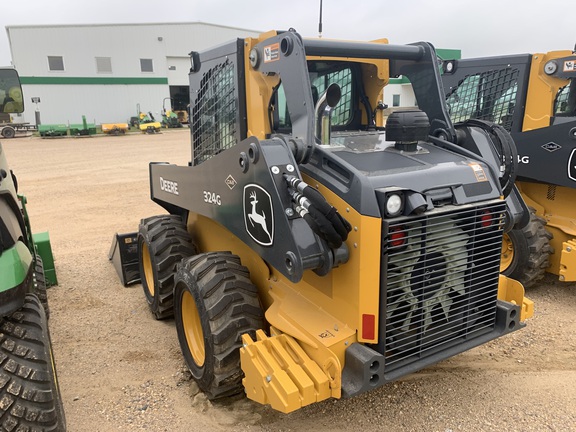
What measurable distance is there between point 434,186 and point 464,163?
1.32 ft

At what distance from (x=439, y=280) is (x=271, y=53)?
5.61ft

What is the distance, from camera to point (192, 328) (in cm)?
353

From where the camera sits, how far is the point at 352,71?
155 inches

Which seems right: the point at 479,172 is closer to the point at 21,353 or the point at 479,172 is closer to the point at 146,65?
the point at 21,353

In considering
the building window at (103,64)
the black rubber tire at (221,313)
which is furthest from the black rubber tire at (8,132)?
the black rubber tire at (221,313)

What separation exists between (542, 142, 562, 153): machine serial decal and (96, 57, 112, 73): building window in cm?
3609

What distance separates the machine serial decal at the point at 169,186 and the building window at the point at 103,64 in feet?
115

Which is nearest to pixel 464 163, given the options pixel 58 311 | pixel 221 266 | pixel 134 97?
pixel 221 266

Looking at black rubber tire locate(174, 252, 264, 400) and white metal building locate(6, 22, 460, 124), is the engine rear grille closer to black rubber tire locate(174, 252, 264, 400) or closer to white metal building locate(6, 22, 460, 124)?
black rubber tire locate(174, 252, 264, 400)

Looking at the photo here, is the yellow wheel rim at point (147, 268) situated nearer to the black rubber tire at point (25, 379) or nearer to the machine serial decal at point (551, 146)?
the black rubber tire at point (25, 379)

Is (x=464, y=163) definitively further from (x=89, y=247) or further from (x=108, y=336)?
(x=89, y=247)

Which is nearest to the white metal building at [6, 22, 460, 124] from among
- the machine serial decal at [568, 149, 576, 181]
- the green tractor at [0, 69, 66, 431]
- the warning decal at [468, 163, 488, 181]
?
the machine serial decal at [568, 149, 576, 181]

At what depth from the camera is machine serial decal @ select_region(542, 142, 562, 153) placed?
4734 millimetres

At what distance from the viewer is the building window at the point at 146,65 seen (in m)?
36.8
